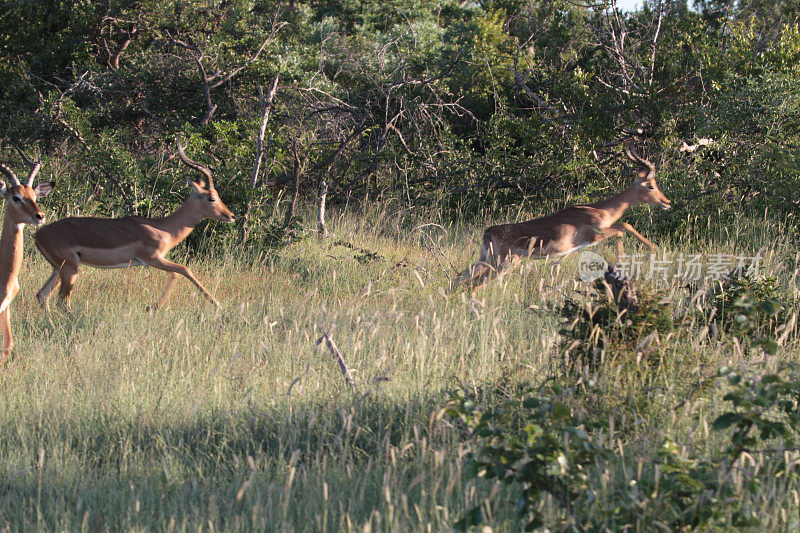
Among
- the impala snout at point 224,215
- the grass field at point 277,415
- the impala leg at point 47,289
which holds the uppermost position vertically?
the impala snout at point 224,215

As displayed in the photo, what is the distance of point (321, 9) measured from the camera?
645 inches

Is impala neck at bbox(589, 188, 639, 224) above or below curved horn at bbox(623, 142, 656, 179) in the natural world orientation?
below

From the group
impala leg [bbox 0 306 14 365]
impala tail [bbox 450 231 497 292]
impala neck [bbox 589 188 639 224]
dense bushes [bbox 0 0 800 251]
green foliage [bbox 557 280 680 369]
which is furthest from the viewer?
dense bushes [bbox 0 0 800 251]

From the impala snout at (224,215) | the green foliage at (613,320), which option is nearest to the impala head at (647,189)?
the impala snout at (224,215)

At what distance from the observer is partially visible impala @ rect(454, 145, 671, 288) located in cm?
757

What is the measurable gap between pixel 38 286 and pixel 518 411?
16.9 ft

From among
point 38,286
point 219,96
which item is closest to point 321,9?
point 219,96

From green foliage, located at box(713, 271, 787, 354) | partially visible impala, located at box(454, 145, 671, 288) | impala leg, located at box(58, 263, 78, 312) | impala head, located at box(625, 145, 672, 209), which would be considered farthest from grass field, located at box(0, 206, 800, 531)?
impala head, located at box(625, 145, 672, 209)

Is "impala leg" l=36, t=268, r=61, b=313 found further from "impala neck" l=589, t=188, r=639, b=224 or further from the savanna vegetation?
"impala neck" l=589, t=188, r=639, b=224

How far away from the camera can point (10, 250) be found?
17.5ft

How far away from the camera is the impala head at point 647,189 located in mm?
8633

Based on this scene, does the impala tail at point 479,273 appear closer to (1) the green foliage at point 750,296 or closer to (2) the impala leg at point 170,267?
(1) the green foliage at point 750,296

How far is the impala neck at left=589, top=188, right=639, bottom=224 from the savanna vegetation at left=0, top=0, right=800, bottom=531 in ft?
2.37

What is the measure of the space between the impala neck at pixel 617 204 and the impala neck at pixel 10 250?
18.4 feet
